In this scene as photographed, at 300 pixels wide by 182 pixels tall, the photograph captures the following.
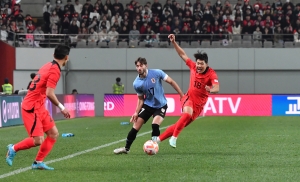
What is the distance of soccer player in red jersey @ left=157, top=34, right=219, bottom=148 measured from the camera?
13000 millimetres

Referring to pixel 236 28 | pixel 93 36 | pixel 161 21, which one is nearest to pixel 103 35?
pixel 93 36

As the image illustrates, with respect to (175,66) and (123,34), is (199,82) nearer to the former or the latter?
(123,34)

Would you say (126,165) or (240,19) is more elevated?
(240,19)

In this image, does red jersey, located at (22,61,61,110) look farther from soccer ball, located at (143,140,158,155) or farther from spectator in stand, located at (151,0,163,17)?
spectator in stand, located at (151,0,163,17)

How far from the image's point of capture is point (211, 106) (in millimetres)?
34281

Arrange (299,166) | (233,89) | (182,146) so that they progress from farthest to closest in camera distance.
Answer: (233,89), (182,146), (299,166)

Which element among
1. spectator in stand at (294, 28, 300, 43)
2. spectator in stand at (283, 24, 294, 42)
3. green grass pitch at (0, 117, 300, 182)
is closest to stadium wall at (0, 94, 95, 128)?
green grass pitch at (0, 117, 300, 182)

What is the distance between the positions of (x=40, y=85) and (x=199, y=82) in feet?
14.1

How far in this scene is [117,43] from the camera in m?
38.7

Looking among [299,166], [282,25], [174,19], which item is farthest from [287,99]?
[299,166]

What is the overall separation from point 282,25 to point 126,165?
27.8 metres

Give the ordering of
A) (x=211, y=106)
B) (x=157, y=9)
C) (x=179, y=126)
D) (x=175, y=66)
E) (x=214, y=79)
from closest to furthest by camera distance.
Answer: (x=214, y=79) → (x=179, y=126) → (x=211, y=106) → (x=157, y=9) → (x=175, y=66)

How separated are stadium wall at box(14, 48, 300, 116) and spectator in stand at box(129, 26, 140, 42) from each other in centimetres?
67

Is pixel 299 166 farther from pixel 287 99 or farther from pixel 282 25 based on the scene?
pixel 282 25
